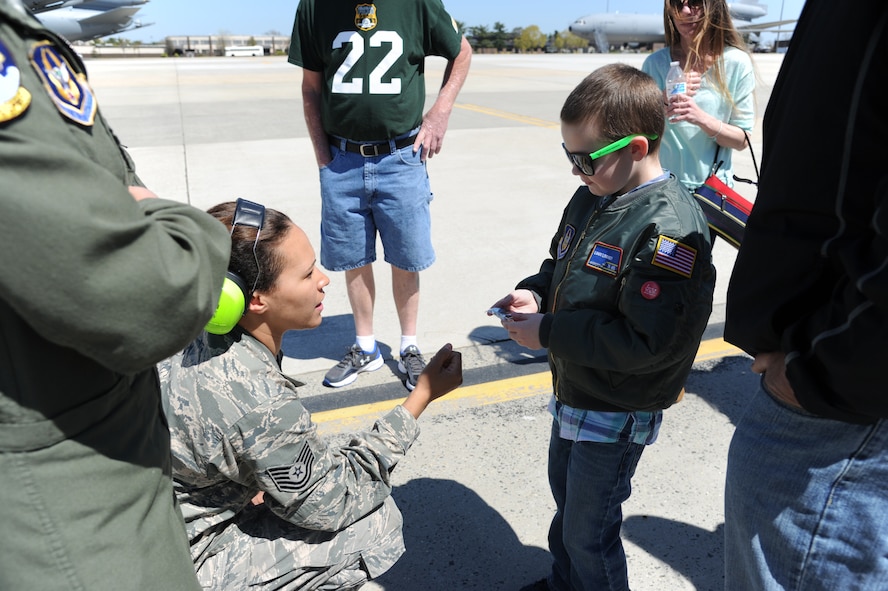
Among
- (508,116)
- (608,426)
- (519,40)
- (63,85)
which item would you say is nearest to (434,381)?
(608,426)

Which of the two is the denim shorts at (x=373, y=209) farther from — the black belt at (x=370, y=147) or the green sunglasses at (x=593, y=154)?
the green sunglasses at (x=593, y=154)

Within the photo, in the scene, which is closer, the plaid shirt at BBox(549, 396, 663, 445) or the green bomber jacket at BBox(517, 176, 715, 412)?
the green bomber jacket at BBox(517, 176, 715, 412)

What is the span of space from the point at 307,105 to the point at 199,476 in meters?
2.43

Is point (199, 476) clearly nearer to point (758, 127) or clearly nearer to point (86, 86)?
point (86, 86)

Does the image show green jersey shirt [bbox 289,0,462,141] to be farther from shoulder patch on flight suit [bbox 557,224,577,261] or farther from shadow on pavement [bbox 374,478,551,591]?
shadow on pavement [bbox 374,478,551,591]

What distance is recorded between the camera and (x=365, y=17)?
3.47 metres

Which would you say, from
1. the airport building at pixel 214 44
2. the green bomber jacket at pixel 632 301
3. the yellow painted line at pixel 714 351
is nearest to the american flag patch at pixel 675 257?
the green bomber jacket at pixel 632 301

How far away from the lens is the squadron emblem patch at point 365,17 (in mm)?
3465

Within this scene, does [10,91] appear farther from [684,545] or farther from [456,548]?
[684,545]

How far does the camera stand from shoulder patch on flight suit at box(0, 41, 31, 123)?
0.86m

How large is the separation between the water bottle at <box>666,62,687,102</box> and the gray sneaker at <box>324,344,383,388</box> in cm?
202

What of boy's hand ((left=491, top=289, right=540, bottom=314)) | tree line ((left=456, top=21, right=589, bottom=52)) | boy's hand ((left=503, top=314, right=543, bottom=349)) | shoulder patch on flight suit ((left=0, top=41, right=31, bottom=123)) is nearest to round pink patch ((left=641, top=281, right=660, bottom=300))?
boy's hand ((left=503, top=314, right=543, bottom=349))

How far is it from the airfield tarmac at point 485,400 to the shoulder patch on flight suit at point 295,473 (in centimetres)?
87

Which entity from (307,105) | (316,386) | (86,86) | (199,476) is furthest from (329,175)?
(86,86)
